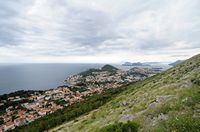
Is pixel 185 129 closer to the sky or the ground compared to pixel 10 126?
closer to the sky

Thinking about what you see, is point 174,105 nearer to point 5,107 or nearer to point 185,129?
point 185,129

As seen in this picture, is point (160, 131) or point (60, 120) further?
point (60, 120)

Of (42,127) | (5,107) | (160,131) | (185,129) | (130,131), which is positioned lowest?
(5,107)

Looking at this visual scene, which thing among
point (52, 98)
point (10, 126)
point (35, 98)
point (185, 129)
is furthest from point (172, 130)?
point (35, 98)

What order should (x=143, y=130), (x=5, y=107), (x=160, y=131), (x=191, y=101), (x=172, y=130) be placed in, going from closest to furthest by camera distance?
1. (x=172, y=130)
2. (x=160, y=131)
3. (x=143, y=130)
4. (x=191, y=101)
5. (x=5, y=107)

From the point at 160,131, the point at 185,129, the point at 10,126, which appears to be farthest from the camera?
the point at 10,126

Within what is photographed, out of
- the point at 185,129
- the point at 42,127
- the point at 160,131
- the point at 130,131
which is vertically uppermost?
the point at 185,129

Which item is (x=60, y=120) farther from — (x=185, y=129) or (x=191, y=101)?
(x=185, y=129)

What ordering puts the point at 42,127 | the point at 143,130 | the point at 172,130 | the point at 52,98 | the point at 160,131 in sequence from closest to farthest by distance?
1. the point at 172,130
2. the point at 160,131
3. the point at 143,130
4. the point at 42,127
5. the point at 52,98

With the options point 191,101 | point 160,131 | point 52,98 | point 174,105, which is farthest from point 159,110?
point 52,98
